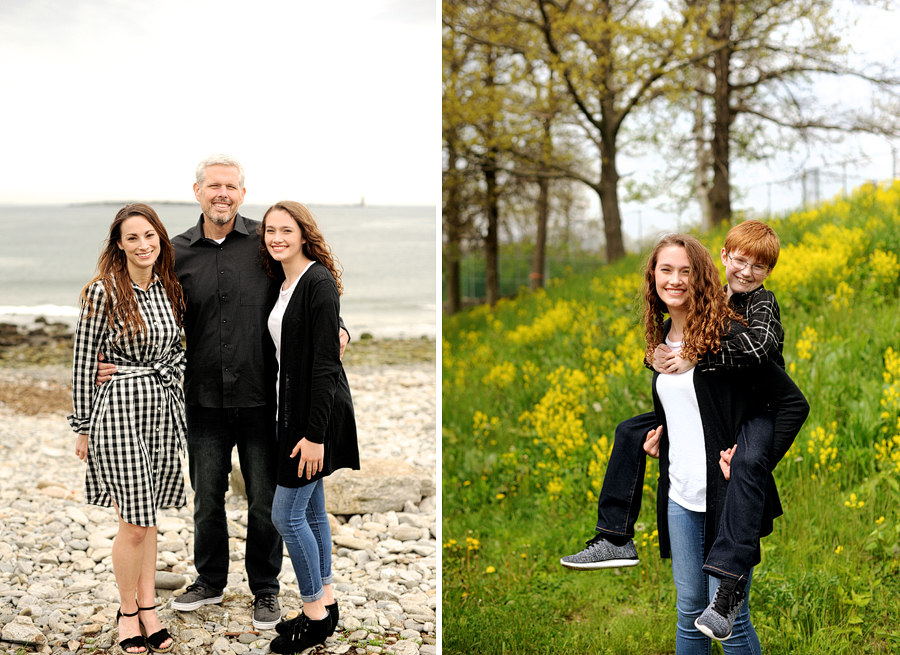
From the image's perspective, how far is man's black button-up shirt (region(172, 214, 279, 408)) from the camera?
3.02 meters

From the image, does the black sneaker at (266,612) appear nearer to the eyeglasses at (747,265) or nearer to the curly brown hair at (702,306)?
the curly brown hair at (702,306)

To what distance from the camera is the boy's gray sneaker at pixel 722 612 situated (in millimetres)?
2041

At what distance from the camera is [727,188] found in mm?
8609

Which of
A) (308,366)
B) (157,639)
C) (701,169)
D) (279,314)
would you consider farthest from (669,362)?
(701,169)

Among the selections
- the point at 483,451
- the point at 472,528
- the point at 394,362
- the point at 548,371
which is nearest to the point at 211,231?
the point at 472,528

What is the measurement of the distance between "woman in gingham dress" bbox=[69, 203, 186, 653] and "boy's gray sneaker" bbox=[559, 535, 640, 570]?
1.69m

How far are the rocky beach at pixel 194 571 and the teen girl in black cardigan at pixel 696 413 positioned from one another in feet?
4.38

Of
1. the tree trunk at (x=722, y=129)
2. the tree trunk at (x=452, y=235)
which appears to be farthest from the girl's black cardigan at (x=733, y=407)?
the tree trunk at (x=452, y=235)

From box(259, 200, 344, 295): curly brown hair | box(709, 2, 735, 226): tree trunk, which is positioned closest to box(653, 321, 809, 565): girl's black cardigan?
box(259, 200, 344, 295): curly brown hair

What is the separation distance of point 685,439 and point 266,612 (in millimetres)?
2109

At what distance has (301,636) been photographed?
10.1 ft

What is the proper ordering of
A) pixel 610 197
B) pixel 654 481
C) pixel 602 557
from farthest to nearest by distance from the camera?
pixel 610 197
pixel 654 481
pixel 602 557

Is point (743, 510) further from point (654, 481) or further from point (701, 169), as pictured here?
point (701, 169)

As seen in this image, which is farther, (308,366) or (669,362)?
(308,366)
